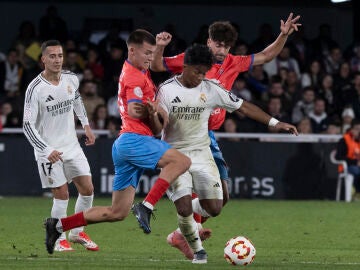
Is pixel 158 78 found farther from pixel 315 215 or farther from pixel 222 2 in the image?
pixel 315 215

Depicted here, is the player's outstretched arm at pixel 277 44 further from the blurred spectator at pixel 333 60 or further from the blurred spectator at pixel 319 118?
the blurred spectator at pixel 333 60

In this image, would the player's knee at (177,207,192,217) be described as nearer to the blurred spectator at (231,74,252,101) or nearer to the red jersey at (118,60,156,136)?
the red jersey at (118,60,156,136)

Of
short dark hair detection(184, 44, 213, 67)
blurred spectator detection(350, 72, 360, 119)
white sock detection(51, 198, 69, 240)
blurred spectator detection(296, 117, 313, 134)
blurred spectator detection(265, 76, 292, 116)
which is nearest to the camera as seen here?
short dark hair detection(184, 44, 213, 67)

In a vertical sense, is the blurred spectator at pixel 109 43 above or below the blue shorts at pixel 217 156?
above

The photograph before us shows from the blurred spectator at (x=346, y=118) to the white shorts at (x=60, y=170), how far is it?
29.2ft

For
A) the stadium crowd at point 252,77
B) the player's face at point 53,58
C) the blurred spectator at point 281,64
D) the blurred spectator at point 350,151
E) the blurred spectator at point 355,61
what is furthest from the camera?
the blurred spectator at point 355,61

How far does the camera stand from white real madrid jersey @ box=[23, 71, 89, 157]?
484 inches

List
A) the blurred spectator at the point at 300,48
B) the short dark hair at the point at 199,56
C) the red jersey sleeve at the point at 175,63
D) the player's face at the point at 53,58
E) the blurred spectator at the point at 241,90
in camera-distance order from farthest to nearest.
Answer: the blurred spectator at the point at 300,48 → the blurred spectator at the point at 241,90 → the player's face at the point at 53,58 → the red jersey sleeve at the point at 175,63 → the short dark hair at the point at 199,56

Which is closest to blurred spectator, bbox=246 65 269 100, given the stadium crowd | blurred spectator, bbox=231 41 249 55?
the stadium crowd

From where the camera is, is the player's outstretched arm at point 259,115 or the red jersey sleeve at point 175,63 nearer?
the player's outstretched arm at point 259,115

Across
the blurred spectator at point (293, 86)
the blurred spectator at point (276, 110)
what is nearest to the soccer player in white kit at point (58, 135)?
the blurred spectator at point (276, 110)

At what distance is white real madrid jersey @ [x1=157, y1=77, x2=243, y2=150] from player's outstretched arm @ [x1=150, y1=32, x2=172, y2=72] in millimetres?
502

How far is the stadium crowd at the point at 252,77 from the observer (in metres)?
20.7

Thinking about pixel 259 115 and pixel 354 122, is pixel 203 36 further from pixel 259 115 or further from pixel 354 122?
pixel 259 115
